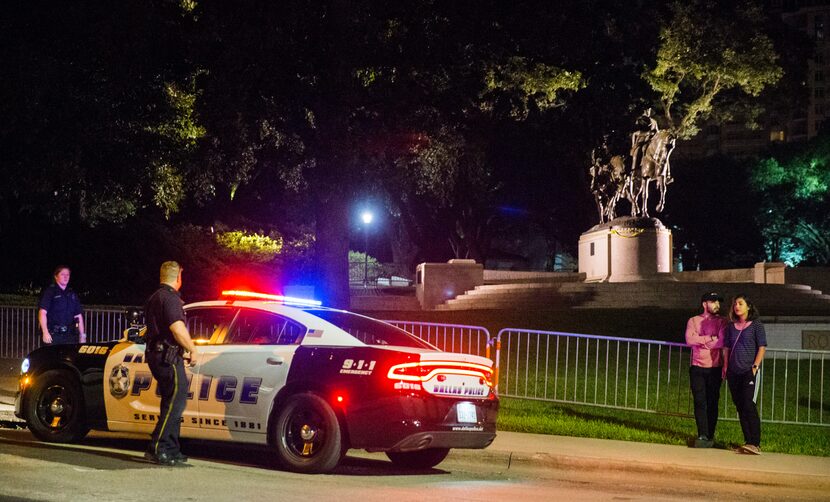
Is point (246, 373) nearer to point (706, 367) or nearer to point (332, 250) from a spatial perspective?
point (706, 367)

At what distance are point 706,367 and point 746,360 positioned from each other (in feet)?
1.72

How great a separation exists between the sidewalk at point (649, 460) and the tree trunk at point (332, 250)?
29.0 feet

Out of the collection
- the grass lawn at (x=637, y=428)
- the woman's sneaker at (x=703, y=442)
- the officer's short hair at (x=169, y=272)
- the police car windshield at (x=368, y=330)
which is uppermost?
the officer's short hair at (x=169, y=272)

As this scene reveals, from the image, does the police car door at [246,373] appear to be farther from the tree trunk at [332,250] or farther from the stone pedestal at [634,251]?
the stone pedestal at [634,251]

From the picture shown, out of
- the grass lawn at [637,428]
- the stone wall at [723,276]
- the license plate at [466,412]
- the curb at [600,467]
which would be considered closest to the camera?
the license plate at [466,412]

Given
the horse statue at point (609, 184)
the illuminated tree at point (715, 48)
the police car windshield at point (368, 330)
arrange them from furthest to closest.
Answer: the horse statue at point (609, 184)
the illuminated tree at point (715, 48)
the police car windshield at point (368, 330)

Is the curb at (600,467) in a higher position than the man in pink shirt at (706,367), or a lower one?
lower

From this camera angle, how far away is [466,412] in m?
9.58

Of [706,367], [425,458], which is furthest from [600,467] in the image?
[706,367]

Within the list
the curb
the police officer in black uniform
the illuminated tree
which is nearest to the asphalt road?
the curb

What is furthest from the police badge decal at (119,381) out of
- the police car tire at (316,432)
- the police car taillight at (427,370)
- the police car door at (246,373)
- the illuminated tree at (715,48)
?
the illuminated tree at (715,48)

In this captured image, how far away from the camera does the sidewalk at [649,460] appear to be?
34.6 ft

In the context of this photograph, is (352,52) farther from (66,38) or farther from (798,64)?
(798,64)

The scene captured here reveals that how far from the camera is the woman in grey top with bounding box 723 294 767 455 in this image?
11.6 metres
